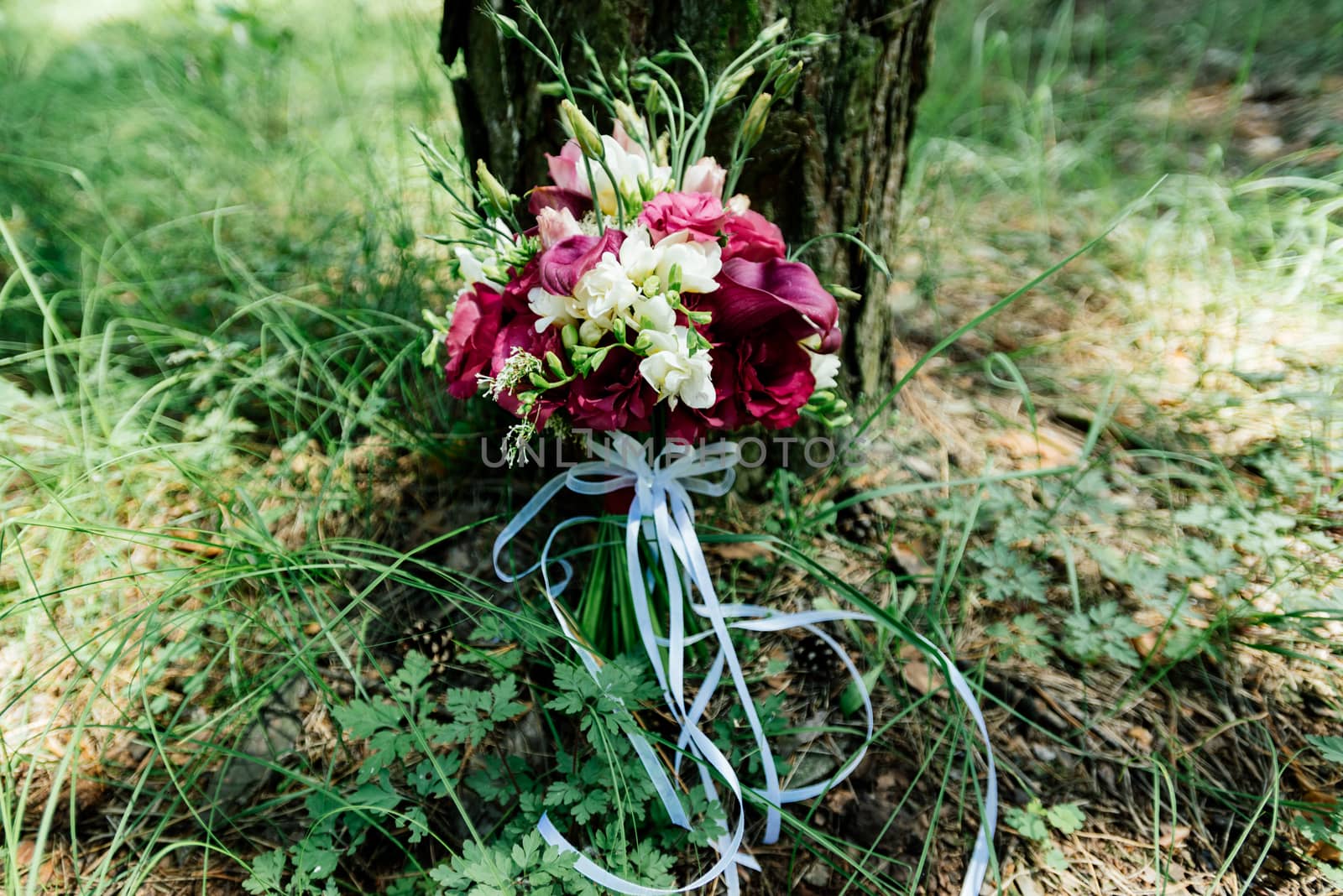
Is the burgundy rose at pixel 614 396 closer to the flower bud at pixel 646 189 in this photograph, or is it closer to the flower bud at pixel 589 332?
the flower bud at pixel 589 332

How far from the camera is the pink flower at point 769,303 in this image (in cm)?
115

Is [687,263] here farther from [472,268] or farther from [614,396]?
[472,268]

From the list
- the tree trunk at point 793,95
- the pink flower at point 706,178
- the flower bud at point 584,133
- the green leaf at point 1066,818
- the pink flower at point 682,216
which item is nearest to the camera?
the flower bud at point 584,133

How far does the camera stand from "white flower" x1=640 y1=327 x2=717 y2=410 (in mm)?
1071

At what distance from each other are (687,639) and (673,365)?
571 mm

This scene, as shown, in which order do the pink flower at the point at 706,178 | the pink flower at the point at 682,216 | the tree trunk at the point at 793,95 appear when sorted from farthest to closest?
the tree trunk at the point at 793,95 → the pink flower at the point at 706,178 → the pink flower at the point at 682,216

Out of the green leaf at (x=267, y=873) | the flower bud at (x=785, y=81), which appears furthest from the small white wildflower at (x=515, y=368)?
the green leaf at (x=267, y=873)

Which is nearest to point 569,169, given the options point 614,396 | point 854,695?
point 614,396

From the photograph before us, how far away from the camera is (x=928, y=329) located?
7.77 feet

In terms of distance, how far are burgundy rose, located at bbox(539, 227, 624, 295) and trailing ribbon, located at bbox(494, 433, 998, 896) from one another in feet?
1.11

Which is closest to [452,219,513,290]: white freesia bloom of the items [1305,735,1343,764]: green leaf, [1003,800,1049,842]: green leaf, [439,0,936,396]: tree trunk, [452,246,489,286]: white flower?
[452,246,489,286]: white flower

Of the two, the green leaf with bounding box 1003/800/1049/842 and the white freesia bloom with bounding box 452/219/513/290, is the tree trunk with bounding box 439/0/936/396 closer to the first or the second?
the white freesia bloom with bounding box 452/219/513/290

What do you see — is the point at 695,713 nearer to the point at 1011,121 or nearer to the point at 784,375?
the point at 784,375

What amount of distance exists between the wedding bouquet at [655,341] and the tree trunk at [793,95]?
0.08 m
